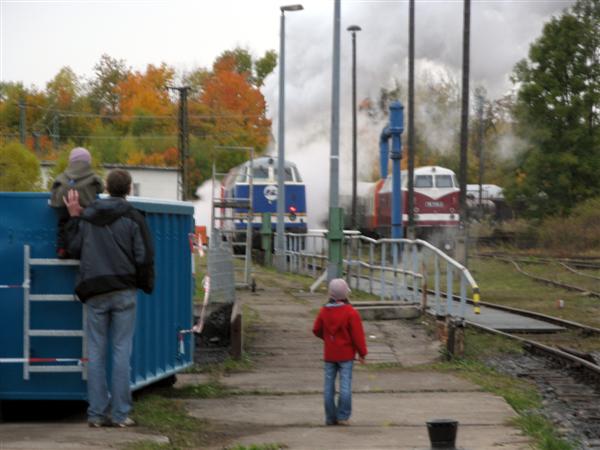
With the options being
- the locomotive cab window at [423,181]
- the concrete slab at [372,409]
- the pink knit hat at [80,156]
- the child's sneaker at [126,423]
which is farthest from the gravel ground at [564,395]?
the locomotive cab window at [423,181]

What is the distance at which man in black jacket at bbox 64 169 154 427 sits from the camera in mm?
8500

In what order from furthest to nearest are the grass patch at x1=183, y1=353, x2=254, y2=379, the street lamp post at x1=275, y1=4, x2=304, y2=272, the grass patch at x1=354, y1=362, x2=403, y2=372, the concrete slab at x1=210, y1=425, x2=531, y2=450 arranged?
the street lamp post at x1=275, y1=4, x2=304, y2=272
the grass patch at x1=354, y1=362, x2=403, y2=372
the grass patch at x1=183, y1=353, x2=254, y2=379
the concrete slab at x1=210, y1=425, x2=531, y2=450

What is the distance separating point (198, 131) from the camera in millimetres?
74125

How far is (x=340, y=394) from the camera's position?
9414 millimetres

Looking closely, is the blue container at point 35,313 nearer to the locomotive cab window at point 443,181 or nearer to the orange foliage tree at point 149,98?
the locomotive cab window at point 443,181

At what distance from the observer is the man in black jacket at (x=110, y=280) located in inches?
335

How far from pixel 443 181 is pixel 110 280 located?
1518 inches

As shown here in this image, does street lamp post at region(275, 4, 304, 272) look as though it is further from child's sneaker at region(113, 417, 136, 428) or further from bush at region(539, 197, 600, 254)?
child's sneaker at region(113, 417, 136, 428)

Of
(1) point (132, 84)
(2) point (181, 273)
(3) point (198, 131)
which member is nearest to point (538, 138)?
(3) point (198, 131)

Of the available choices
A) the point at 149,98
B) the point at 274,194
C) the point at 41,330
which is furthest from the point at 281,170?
the point at 149,98

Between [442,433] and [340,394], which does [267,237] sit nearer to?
[340,394]

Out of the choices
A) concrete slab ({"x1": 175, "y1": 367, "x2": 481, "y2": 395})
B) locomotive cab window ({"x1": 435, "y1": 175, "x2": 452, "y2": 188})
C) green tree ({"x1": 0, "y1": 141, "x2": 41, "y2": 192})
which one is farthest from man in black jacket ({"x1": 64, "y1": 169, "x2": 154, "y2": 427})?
locomotive cab window ({"x1": 435, "y1": 175, "x2": 452, "y2": 188})

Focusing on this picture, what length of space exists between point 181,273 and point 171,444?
2977mm

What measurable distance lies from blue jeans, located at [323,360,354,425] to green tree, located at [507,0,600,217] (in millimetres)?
43297
